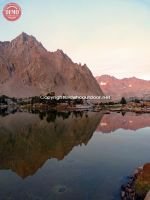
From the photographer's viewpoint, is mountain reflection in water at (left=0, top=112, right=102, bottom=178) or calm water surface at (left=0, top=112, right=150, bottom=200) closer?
calm water surface at (left=0, top=112, right=150, bottom=200)

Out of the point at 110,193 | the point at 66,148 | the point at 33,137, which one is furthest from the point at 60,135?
the point at 110,193

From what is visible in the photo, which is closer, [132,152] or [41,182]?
[41,182]

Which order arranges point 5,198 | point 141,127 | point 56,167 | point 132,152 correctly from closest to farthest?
1. point 5,198
2. point 56,167
3. point 132,152
4. point 141,127

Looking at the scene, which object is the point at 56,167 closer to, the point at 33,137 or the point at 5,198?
the point at 5,198

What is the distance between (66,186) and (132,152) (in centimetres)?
2208

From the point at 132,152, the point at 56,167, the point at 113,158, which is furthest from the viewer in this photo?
the point at 132,152

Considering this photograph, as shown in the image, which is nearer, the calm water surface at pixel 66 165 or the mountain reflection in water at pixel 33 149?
the calm water surface at pixel 66 165

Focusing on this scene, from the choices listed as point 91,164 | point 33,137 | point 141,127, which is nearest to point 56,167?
point 91,164

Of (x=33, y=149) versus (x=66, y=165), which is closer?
(x=66, y=165)

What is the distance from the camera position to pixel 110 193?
1166 inches

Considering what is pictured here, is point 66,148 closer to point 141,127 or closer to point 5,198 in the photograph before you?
point 5,198

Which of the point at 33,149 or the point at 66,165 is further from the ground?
the point at 66,165

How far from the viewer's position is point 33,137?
73.8 m

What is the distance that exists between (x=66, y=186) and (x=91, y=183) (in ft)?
9.36
